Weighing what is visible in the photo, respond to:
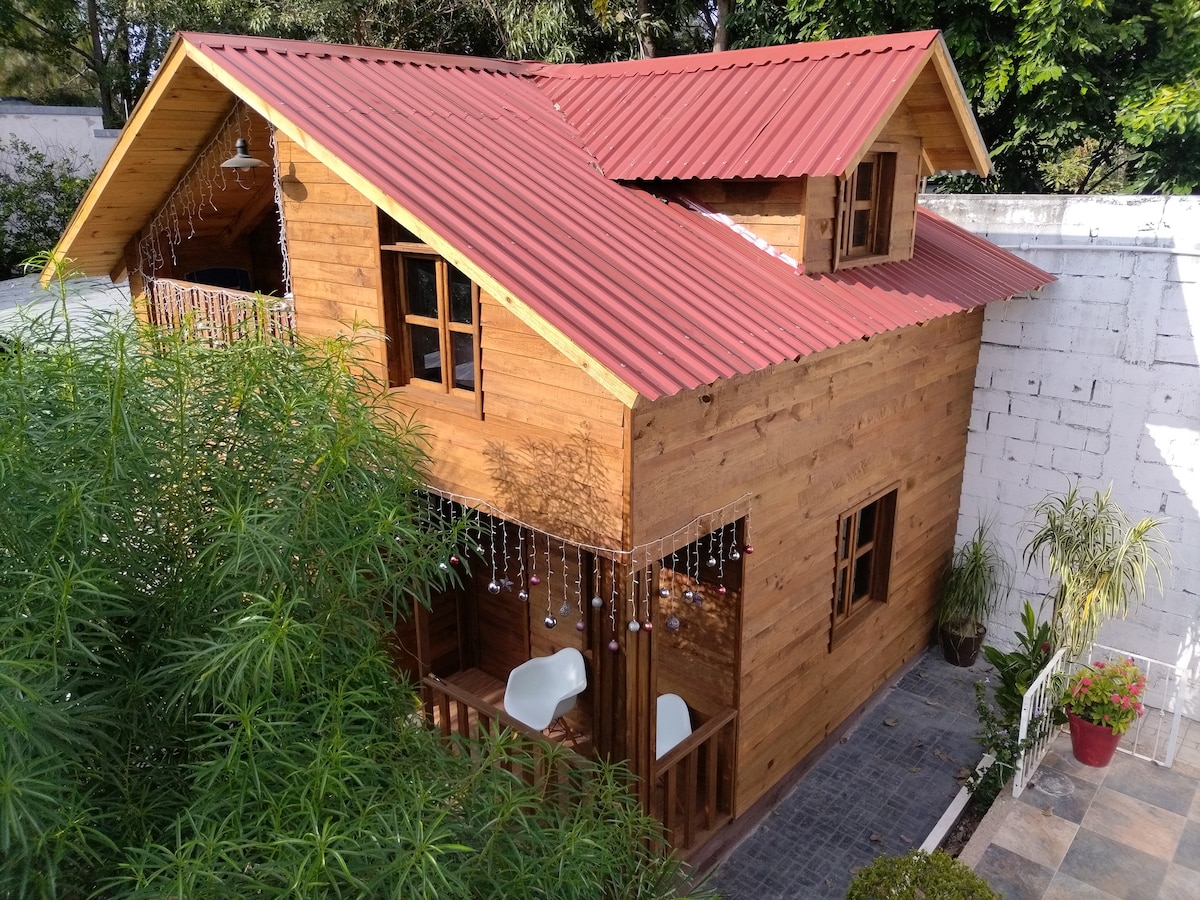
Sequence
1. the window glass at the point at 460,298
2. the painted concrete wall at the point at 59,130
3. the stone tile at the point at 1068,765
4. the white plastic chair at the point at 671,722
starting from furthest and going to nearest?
1. the painted concrete wall at the point at 59,130
2. the stone tile at the point at 1068,765
3. the white plastic chair at the point at 671,722
4. the window glass at the point at 460,298

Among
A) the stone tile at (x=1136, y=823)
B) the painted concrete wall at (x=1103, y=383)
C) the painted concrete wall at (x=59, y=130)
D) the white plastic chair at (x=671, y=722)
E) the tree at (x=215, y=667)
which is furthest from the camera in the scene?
the painted concrete wall at (x=59, y=130)

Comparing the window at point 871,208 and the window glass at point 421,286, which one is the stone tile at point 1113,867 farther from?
the window glass at point 421,286

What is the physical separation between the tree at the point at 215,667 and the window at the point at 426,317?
4.16 feet

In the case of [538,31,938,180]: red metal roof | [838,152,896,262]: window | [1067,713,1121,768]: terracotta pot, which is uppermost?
[538,31,938,180]: red metal roof

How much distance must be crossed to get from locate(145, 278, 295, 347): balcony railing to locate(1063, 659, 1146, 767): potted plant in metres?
6.09

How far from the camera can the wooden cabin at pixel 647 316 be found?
4578 millimetres

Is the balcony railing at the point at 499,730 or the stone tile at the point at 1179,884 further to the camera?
the stone tile at the point at 1179,884

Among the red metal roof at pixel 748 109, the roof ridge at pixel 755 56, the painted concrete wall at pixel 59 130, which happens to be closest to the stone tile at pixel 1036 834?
the red metal roof at pixel 748 109

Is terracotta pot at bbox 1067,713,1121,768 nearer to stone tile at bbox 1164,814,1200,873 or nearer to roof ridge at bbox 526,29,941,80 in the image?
stone tile at bbox 1164,814,1200,873

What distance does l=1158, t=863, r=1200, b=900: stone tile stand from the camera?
533 centimetres

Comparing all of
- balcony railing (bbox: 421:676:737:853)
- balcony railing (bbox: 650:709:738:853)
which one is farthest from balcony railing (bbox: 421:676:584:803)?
balcony railing (bbox: 650:709:738:853)

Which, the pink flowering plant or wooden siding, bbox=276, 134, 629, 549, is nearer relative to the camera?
wooden siding, bbox=276, 134, 629, 549

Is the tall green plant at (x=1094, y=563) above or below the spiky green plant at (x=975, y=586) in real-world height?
above

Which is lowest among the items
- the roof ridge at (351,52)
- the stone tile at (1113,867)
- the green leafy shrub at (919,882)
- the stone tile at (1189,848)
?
the stone tile at (1189,848)
